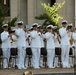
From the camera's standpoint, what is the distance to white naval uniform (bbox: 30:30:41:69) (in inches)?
561

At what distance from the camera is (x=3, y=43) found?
1441 centimetres

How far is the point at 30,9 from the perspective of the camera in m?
28.5

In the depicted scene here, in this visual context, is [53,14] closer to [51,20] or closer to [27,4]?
[51,20]

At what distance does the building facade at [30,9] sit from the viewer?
91.7ft

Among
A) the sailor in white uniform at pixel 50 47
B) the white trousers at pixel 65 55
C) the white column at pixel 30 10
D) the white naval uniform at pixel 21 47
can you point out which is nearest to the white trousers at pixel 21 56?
the white naval uniform at pixel 21 47

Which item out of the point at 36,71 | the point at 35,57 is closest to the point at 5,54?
the point at 35,57

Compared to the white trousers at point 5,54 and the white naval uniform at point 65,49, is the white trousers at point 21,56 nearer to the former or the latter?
the white trousers at point 5,54

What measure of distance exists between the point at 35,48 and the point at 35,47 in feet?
0.14

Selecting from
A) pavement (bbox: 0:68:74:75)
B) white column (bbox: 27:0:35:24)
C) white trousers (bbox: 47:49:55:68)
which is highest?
white column (bbox: 27:0:35:24)

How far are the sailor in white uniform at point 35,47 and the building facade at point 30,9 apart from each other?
517 inches

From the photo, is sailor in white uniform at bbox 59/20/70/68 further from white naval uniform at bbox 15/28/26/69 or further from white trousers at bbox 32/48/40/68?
white naval uniform at bbox 15/28/26/69

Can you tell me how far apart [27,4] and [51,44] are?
48.1ft

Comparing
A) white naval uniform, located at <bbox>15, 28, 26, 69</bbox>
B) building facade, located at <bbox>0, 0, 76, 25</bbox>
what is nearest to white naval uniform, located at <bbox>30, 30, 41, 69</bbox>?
white naval uniform, located at <bbox>15, 28, 26, 69</bbox>

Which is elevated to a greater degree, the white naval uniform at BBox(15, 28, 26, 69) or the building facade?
the building facade
